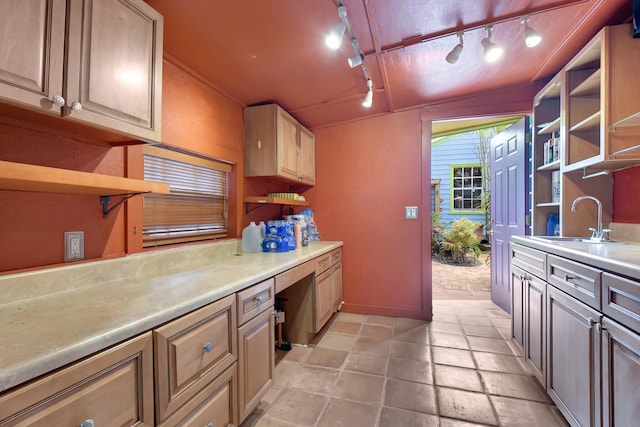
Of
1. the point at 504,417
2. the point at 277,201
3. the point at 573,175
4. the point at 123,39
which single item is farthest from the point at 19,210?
the point at 573,175

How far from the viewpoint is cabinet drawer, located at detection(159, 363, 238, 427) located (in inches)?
39.9

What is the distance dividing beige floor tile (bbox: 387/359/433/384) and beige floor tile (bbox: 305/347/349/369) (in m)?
0.37

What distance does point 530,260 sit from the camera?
6.16 ft

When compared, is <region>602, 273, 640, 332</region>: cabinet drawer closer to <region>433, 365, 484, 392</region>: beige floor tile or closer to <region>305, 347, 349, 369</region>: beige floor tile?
<region>433, 365, 484, 392</region>: beige floor tile

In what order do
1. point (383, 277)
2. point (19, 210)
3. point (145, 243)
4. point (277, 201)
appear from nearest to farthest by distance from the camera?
point (19, 210) → point (145, 243) → point (277, 201) → point (383, 277)

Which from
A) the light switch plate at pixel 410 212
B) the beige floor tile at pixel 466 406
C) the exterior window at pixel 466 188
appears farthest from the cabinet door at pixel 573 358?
the exterior window at pixel 466 188

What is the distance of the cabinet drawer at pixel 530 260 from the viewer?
171 cm

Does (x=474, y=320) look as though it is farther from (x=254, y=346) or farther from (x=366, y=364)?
(x=254, y=346)

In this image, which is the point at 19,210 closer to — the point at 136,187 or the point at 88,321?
the point at 136,187

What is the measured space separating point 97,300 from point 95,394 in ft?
1.42

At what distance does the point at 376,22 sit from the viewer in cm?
172

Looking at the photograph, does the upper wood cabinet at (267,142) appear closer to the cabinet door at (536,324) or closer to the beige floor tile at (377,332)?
the beige floor tile at (377,332)

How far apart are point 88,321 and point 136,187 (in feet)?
1.96

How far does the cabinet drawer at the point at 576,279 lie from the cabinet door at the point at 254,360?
1.55 metres
